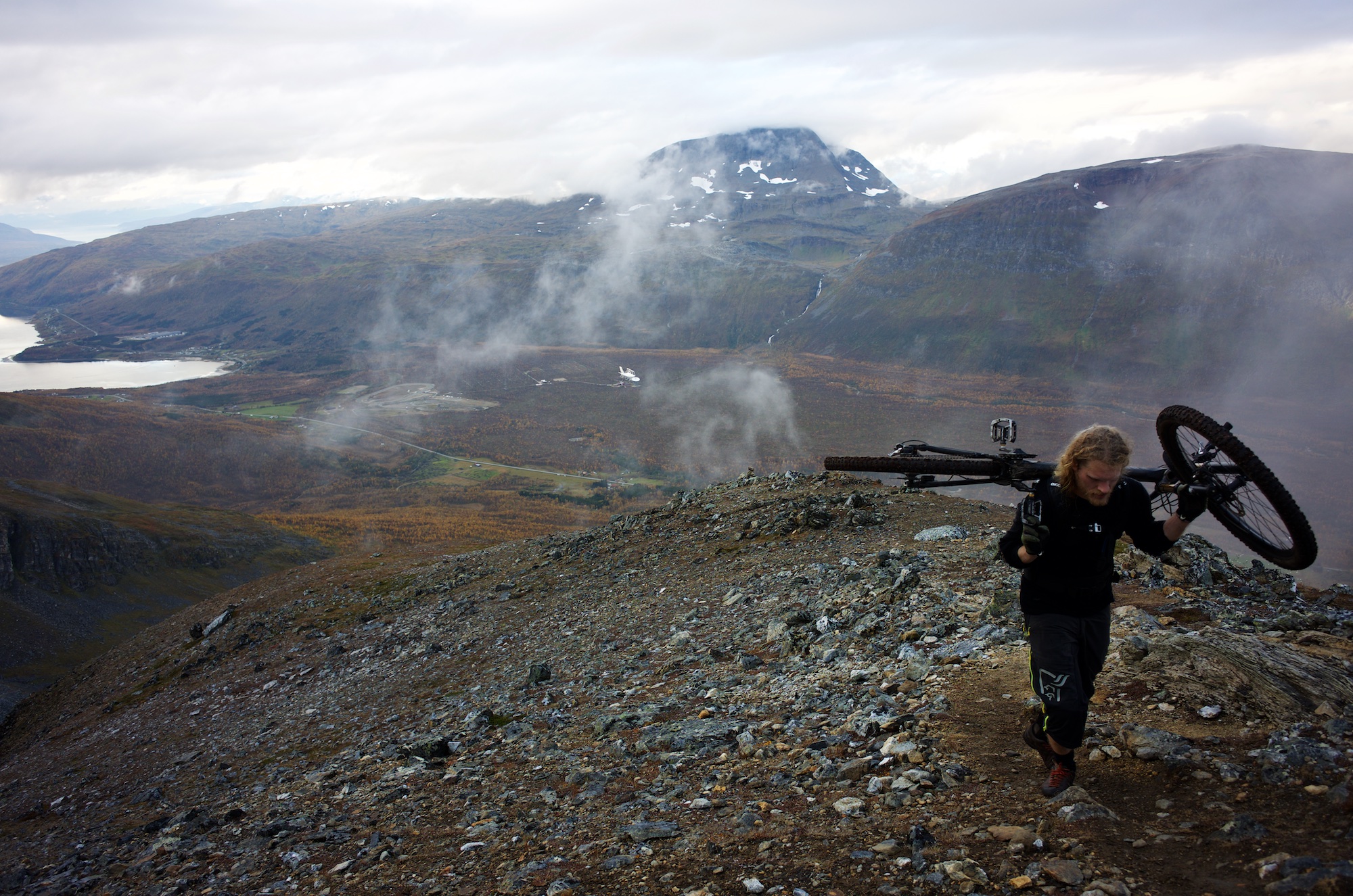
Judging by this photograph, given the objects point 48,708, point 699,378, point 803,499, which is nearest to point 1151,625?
point 803,499

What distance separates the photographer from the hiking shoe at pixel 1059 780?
20.8 feet

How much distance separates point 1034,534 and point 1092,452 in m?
0.93

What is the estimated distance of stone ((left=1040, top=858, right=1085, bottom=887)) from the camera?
17.1 feet

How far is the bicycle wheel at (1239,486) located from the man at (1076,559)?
61 cm

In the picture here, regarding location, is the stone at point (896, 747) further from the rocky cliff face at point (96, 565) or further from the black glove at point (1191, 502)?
the rocky cliff face at point (96, 565)

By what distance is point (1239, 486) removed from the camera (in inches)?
268

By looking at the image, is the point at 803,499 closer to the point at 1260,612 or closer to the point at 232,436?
the point at 1260,612

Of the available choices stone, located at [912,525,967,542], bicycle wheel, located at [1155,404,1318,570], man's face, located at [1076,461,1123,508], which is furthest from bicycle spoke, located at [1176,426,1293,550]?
stone, located at [912,525,967,542]

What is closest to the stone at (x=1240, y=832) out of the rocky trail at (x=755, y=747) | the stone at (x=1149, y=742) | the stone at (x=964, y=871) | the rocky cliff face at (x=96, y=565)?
the rocky trail at (x=755, y=747)

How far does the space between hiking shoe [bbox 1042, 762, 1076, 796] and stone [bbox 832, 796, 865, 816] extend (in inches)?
66.6

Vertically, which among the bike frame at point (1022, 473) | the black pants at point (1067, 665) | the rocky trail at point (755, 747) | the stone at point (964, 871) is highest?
the bike frame at point (1022, 473)

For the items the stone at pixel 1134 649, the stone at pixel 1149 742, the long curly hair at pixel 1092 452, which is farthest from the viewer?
the stone at pixel 1134 649

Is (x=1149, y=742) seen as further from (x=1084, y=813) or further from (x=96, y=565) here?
(x=96, y=565)

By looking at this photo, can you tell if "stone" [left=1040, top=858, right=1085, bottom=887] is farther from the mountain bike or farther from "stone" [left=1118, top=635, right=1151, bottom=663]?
"stone" [left=1118, top=635, right=1151, bottom=663]
